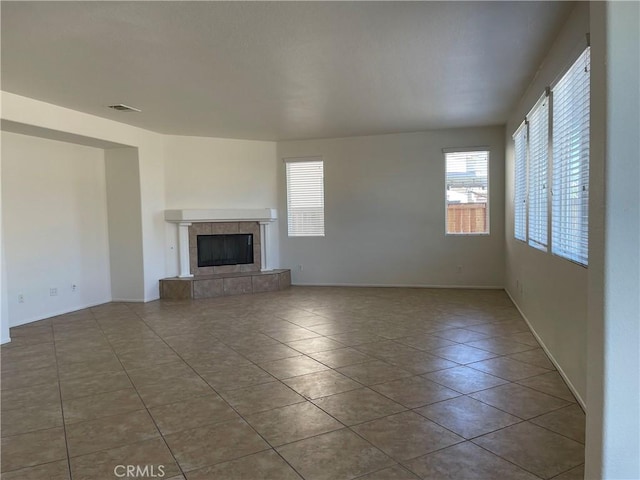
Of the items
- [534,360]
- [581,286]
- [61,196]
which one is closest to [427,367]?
[534,360]

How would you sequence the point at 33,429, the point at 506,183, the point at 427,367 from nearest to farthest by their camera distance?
the point at 33,429
the point at 427,367
the point at 506,183

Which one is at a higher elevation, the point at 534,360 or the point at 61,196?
the point at 61,196

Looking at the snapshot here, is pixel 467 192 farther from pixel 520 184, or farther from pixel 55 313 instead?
pixel 55 313

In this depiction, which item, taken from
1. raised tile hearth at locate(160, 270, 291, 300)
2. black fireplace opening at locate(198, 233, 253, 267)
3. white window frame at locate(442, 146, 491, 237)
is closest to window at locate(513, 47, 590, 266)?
white window frame at locate(442, 146, 491, 237)

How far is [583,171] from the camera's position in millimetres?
2760

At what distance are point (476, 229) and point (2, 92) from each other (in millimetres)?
6518

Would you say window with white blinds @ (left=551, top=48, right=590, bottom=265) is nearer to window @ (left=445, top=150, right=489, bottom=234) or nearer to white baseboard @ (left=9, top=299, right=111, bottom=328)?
window @ (left=445, top=150, right=489, bottom=234)

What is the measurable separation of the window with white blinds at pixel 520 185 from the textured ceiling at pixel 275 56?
46 cm

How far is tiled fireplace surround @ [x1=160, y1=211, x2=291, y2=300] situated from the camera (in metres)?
6.97

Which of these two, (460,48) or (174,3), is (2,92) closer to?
(174,3)

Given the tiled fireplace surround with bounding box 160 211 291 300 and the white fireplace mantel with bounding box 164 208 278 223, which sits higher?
the white fireplace mantel with bounding box 164 208 278 223

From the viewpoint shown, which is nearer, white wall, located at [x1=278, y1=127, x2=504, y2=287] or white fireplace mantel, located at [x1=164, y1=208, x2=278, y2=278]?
white fireplace mantel, located at [x1=164, y1=208, x2=278, y2=278]

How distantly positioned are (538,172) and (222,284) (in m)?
4.86

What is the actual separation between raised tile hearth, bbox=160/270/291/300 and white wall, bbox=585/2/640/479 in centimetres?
608
